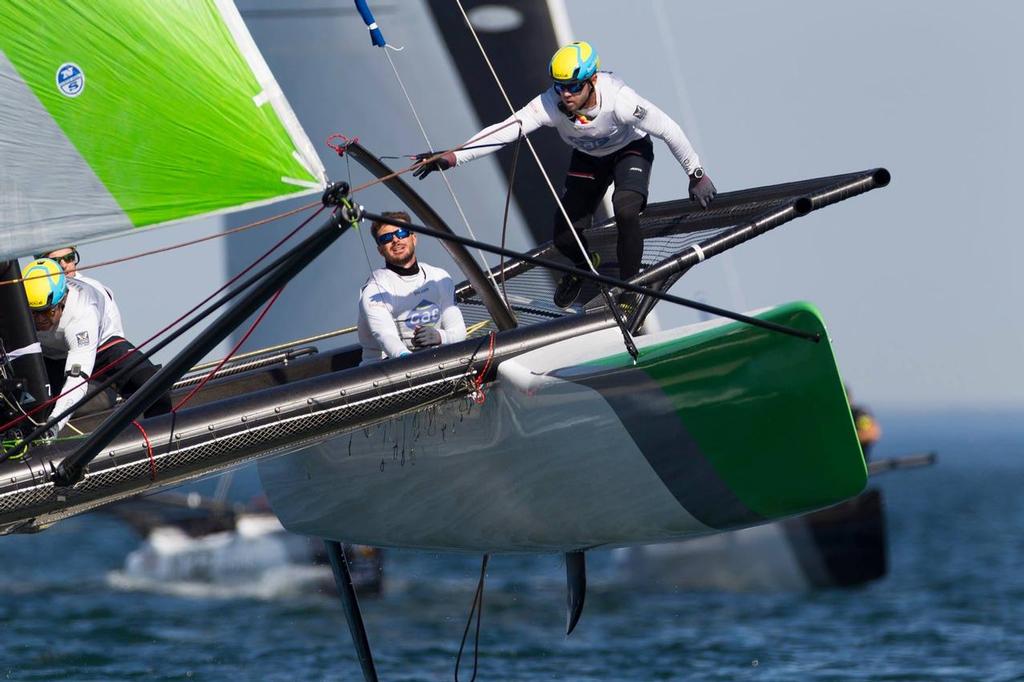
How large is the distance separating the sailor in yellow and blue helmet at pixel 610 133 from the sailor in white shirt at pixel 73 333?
1285 mm

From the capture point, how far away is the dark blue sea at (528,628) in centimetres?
1026

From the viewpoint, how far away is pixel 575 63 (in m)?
6.29

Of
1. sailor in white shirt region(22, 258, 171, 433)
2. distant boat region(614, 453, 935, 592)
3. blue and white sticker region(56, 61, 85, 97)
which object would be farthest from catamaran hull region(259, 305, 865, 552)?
distant boat region(614, 453, 935, 592)

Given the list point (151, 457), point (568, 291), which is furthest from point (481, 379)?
point (568, 291)

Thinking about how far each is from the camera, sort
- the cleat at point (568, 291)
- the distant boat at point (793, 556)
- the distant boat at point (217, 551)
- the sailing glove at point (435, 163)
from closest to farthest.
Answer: the sailing glove at point (435, 163)
the cleat at point (568, 291)
the distant boat at point (793, 556)
the distant boat at point (217, 551)

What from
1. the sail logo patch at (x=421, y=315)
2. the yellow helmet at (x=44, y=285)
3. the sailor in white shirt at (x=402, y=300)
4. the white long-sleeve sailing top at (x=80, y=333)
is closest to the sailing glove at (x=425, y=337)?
the sailor in white shirt at (x=402, y=300)

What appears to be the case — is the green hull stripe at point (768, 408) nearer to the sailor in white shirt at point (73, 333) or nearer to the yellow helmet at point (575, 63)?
the yellow helmet at point (575, 63)

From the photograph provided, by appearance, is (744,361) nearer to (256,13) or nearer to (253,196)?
(253,196)

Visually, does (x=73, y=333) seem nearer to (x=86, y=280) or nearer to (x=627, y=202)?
(x=86, y=280)

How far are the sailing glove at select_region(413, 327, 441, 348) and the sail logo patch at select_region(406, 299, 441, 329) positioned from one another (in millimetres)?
182

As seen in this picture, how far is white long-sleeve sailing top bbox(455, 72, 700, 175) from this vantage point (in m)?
6.54

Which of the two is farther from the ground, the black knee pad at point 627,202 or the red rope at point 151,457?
the black knee pad at point 627,202

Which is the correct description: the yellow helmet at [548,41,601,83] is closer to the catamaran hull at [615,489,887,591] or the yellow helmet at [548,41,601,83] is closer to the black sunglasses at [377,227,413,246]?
the black sunglasses at [377,227,413,246]

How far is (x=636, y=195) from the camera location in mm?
6652
